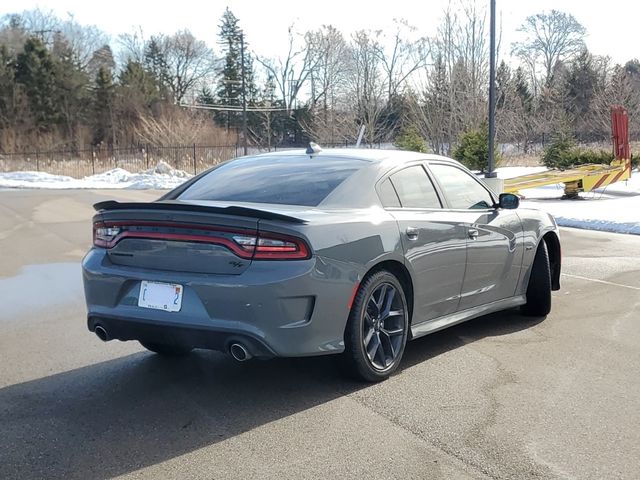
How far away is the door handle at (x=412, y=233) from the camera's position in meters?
4.64

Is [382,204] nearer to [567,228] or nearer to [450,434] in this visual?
Result: [450,434]

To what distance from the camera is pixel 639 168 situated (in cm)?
2839

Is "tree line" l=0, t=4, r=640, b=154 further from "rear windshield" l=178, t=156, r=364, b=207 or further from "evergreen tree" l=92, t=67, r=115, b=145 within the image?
"rear windshield" l=178, t=156, r=364, b=207

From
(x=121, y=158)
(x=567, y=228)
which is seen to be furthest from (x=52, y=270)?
(x=121, y=158)

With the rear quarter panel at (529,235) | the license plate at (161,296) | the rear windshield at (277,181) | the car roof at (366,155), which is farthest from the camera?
the rear quarter panel at (529,235)

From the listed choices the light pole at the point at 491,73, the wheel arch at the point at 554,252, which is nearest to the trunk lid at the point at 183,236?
the wheel arch at the point at 554,252

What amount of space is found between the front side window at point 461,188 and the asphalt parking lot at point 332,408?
109cm

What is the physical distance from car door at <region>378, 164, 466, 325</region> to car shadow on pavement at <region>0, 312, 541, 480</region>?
478mm

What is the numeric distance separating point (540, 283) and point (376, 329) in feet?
7.78

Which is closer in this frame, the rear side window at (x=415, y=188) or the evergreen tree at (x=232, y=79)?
the rear side window at (x=415, y=188)

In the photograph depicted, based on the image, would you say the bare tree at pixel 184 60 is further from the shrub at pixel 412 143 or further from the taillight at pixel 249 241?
the taillight at pixel 249 241

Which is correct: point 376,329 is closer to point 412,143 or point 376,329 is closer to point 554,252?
point 554,252

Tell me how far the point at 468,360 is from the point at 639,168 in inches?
1045

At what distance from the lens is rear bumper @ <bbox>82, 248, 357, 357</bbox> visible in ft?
12.6
